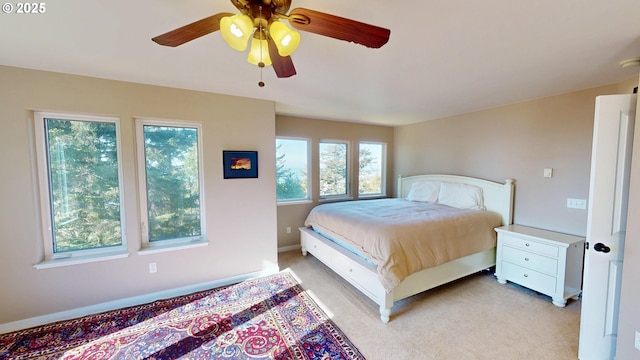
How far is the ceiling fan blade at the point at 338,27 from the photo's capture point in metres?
1.00

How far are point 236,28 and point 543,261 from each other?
3.45 meters

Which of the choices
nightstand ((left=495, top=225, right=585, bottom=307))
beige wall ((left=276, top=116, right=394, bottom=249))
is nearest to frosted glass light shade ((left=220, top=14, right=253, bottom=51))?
beige wall ((left=276, top=116, right=394, bottom=249))

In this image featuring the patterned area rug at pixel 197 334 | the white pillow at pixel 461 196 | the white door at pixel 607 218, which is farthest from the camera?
the white pillow at pixel 461 196

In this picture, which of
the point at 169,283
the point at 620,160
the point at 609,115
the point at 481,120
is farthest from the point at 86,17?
the point at 481,120

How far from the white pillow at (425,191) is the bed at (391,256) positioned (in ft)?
0.24

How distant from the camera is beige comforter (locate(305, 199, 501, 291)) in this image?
7.41 feet

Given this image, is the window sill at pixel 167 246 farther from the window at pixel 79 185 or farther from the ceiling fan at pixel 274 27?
the ceiling fan at pixel 274 27

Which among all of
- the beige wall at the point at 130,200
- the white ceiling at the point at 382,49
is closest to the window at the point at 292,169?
the beige wall at the point at 130,200

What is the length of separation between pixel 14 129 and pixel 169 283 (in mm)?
1909

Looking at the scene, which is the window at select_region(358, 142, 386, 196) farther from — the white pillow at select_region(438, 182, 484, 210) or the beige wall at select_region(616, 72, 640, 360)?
the beige wall at select_region(616, 72, 640, 360)

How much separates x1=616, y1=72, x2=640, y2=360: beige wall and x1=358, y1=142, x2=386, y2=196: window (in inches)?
140

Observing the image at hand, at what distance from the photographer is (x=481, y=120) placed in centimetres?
360

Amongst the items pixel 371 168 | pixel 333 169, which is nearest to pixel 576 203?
pixel 371 168

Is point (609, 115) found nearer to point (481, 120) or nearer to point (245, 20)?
point (481, 120)
